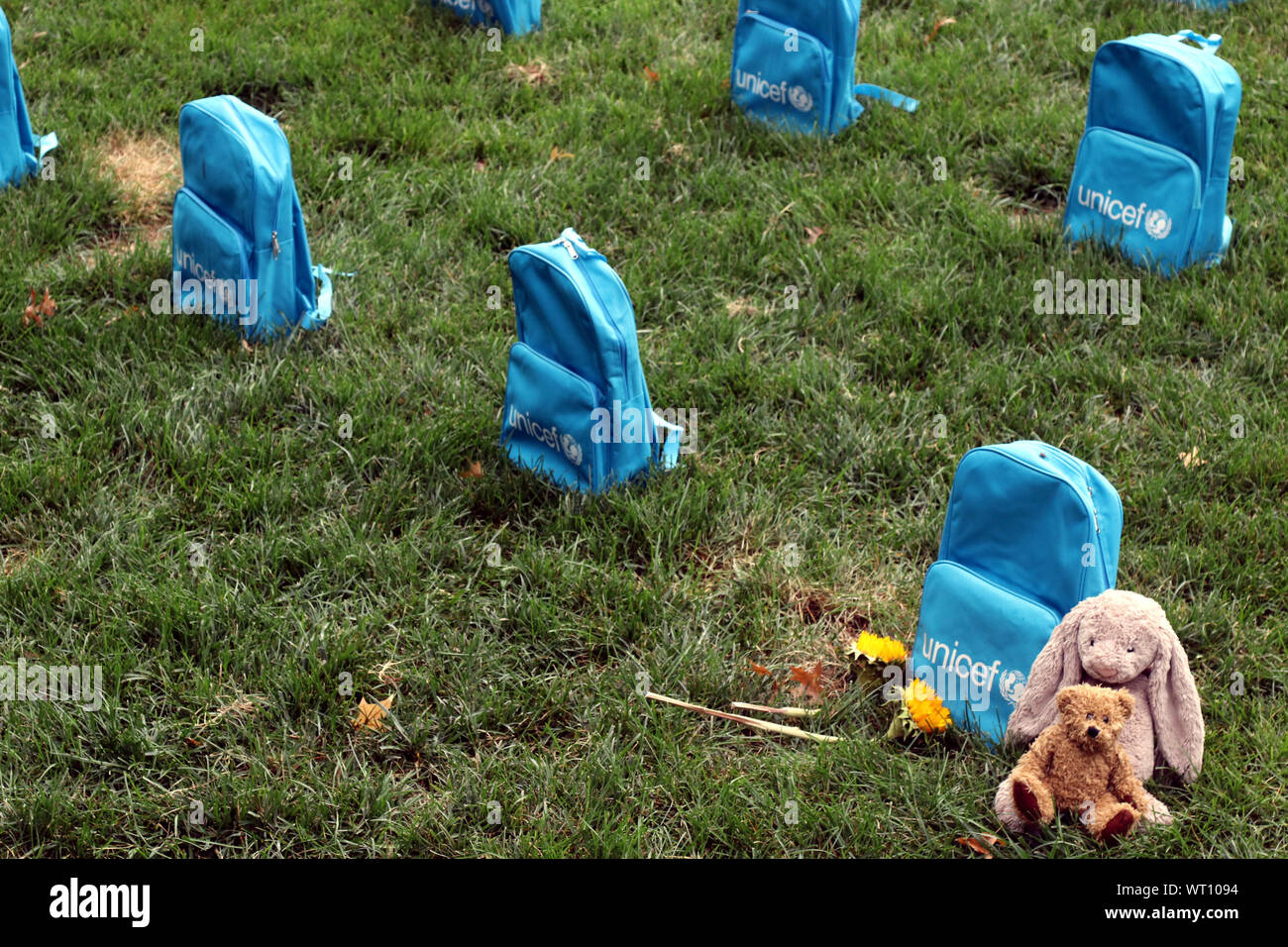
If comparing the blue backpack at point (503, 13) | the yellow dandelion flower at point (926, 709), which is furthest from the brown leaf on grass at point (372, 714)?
the blue backpack at point (503, 13)

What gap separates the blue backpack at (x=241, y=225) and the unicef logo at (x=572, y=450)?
1117mm

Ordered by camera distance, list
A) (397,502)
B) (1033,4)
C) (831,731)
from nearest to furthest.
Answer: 1. (831,731)
2. (397,502)
3. (1033,4)

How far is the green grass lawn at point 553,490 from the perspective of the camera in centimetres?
255

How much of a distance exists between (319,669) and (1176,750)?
5.96 ft

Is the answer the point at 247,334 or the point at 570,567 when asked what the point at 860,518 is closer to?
the point at 570,567

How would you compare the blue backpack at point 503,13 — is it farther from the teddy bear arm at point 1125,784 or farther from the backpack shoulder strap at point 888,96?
the teddy bear arm at point 1125,784

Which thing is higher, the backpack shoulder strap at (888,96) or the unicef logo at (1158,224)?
the backpack shoulder strap at (888,96)

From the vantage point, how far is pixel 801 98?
15.6 ft

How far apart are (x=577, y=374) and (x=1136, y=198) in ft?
6.82

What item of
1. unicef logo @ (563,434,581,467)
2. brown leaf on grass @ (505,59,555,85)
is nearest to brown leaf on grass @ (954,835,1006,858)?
unicef logo @ (563,434,581,467)

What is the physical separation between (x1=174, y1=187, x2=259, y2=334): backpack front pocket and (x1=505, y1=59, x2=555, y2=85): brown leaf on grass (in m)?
1.84

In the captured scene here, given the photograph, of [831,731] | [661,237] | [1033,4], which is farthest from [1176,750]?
[1033,4]

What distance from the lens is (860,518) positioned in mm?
3273

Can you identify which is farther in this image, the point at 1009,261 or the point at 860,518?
the point at 1009,261
